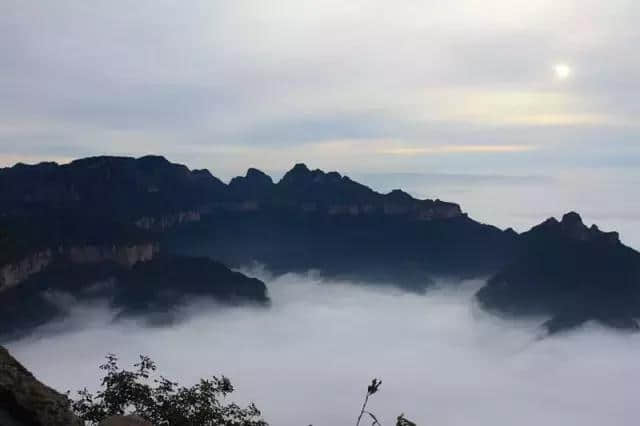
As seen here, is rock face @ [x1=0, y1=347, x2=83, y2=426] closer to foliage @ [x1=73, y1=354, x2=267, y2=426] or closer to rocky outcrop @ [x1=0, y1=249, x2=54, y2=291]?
foliage @ [x1=73, y1=354, x2=267, y2=426]

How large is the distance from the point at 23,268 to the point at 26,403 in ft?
584

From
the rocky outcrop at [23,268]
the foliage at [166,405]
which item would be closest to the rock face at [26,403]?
the foliage at [166,405]

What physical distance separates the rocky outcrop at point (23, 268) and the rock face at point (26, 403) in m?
165

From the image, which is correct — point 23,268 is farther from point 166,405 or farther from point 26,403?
point 26,403

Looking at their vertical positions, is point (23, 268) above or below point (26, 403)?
below

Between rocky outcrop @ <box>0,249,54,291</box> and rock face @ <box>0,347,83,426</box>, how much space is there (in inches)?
6510

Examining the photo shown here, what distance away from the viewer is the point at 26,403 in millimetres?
17438

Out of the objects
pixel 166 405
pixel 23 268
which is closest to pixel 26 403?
pixel 166 405

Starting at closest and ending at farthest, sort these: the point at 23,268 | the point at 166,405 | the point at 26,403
Answer: the point at 26,403 < the point at 166,405 < the point at 23,268

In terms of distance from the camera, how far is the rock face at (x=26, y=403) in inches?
683

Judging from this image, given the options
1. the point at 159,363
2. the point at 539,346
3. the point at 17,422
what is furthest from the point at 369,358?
the point at 17,422

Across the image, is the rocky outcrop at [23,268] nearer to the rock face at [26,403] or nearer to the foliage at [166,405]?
the foliage at [166,405]

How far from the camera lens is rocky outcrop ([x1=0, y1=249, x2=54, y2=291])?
163750 mm

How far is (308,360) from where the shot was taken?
19075 centimetres
